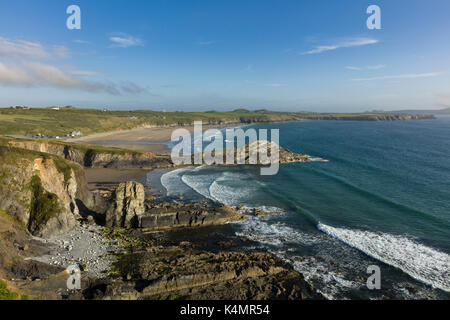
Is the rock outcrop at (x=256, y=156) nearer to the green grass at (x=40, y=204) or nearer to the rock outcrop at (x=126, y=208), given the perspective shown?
the rock outcrop at (x=126, y=208)

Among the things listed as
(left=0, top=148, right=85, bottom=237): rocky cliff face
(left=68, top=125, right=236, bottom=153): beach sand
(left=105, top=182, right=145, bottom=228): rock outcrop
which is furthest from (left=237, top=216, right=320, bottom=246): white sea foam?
(left=68, top=125, right=236, bottom=153): beach sand

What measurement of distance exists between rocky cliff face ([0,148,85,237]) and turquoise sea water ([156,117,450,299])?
56.6ft

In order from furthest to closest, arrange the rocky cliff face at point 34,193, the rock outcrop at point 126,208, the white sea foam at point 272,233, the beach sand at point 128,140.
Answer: the beach sand at point 128,140 → the rock outcrop at point 126,208 → the white sea foam at point 272,233 → the rocky cliff face at point 34,193

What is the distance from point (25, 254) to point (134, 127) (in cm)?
14295

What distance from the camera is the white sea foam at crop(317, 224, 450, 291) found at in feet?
72.2

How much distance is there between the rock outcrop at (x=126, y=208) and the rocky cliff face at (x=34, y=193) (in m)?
4.12

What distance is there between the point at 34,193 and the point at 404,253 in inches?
1504

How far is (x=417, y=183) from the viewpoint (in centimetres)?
4566

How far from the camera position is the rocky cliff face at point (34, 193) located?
85.6 ft

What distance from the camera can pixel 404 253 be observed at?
25.4 metres

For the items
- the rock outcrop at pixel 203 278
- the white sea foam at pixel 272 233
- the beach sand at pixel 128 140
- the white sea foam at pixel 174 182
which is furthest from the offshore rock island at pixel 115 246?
the beach sand at pixel 128 140

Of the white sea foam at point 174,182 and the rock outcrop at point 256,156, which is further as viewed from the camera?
the rock outcrop at point 256,156

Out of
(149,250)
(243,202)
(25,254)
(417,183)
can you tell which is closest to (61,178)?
(25,254)

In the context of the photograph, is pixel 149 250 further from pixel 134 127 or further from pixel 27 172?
pixel 134 127
